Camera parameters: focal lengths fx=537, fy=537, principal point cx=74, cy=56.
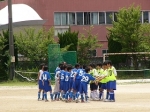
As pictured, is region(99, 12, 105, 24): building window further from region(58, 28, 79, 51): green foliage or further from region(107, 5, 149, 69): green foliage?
region(58, 28, 79, 51): green foliage

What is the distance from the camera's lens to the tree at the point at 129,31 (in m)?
48.8

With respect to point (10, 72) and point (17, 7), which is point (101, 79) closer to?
point (10, 72)

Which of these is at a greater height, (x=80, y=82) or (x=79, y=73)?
(x=79, y=73)

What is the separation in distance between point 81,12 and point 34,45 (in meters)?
14.5

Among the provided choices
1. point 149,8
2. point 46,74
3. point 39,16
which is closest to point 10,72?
point 39,16

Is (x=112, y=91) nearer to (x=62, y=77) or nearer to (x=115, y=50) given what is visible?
(x=62, y=77)

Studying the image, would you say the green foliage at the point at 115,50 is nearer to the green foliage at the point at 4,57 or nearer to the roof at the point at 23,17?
the roof at the point at 23,17

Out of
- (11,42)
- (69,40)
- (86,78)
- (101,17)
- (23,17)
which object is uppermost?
(101,17)

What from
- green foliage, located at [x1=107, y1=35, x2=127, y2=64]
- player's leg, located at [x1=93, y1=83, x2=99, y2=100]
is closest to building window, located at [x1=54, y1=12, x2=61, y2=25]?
green foliage, located at [x1=107, y1=35, x2=127, y2=64]

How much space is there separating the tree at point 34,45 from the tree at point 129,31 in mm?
6366

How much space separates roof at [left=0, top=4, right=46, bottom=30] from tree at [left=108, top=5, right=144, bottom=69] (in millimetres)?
9037

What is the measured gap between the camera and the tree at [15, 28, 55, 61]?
46.5 m

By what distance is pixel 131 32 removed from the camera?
4884cm

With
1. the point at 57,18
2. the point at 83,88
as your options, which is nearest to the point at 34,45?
the point at 57,18
